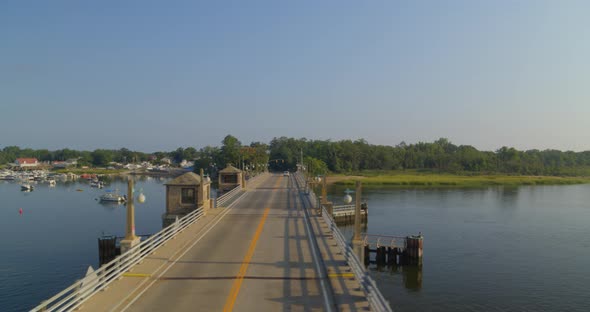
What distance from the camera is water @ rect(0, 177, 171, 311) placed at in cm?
3016

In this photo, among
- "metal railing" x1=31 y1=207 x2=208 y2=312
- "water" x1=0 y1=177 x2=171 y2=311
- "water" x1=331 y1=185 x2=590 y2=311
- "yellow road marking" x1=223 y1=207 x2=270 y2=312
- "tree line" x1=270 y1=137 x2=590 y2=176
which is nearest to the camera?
"metal railing" x1=31 y1=207 x2=208 y2=312

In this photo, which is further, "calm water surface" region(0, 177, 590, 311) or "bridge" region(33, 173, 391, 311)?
"calm water surface" region(0, 177, 590, 311)

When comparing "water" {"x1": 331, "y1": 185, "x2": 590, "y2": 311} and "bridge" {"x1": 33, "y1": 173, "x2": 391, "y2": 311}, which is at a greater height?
"bridge" {"x1": 33, "y1": 173, "x2": 391, "y2": 311}

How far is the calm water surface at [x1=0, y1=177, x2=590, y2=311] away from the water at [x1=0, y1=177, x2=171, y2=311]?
84 millimetres

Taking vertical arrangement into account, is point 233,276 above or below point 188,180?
below

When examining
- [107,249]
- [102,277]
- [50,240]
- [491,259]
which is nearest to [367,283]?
[102,277]

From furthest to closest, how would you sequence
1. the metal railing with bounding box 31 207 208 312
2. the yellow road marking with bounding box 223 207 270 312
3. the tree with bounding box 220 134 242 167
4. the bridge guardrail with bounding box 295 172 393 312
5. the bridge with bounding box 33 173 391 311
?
1. the tree with bounding box 220 134 242 167
2. the yellow road marking with bounding box 223 207 270 312
3. the bridge with bounding box 33 173 391 311
4. the metal railing with bounding box 31 207 208 312
5. the bridge guardrail with bounding box 295 172 393 312

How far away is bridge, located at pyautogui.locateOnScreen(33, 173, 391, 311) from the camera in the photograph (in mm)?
13805

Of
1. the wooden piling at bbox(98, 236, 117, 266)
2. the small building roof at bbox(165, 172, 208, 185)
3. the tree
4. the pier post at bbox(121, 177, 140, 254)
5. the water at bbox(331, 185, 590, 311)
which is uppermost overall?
the tree

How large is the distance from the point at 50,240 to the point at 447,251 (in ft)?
136

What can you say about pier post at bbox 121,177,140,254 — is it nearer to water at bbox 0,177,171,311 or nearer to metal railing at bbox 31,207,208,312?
metal railing at bbox 31,207,208,312

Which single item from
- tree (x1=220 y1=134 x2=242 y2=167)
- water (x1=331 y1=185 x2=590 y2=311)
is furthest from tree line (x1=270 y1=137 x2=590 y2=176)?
water (x1=331 y1=185 x2=590 y2=311)

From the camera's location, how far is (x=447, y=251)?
40406 mm

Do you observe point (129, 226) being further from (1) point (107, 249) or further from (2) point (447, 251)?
(2) point (447, 251)
